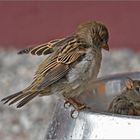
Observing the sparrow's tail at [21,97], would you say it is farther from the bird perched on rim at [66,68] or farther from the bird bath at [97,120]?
the bird bath at [97,120]

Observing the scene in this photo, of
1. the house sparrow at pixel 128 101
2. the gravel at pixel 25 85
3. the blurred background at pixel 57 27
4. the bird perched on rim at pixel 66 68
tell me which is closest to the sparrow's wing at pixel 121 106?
the house sparrow at pixel 128 101

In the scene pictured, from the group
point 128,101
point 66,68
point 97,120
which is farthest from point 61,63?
point 97,120

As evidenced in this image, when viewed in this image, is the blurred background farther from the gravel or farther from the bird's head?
the bird's head

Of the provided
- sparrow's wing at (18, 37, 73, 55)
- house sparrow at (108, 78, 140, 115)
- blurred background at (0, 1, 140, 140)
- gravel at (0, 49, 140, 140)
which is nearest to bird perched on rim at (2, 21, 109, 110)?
sparrow's wing at (18, 37, 73, 55)

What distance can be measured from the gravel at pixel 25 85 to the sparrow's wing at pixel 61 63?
2821mm

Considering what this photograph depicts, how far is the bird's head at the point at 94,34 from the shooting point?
14.4 ft

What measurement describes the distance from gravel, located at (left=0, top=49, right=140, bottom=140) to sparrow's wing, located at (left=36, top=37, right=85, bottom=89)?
2.82m

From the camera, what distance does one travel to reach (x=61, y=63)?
423 centimetres

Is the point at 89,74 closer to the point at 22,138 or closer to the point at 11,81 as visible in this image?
the point at 22,138

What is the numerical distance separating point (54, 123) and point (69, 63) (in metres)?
0.51

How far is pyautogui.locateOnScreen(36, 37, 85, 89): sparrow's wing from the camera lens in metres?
4.22

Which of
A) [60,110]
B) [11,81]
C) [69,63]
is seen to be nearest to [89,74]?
[69,63]

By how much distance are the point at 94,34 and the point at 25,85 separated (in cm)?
395

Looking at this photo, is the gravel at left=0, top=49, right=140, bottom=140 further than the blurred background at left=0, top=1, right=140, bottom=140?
No
